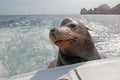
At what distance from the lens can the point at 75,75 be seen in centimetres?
162

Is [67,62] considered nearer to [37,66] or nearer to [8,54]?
[37,66]

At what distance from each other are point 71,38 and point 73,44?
159 mm

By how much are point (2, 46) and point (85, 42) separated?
513 cm

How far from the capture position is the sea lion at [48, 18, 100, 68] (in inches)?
128

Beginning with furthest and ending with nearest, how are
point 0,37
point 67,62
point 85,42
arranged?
point 0,37 → point 85,42 → point 67,62

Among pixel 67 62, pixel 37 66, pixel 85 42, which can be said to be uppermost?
pixel 85 42

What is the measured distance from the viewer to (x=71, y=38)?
3406 millimetres

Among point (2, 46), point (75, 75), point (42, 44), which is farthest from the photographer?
point (42, 44)

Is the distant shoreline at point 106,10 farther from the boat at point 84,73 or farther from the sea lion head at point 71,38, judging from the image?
the boat at point 84,73

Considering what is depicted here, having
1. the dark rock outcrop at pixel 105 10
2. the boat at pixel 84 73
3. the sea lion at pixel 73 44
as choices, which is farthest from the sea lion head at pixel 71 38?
the dark rock outcrop at pixel 105 10

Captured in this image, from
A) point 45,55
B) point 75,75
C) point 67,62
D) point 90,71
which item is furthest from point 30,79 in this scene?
point 45,55

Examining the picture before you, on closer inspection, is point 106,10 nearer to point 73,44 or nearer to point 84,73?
point 73,44

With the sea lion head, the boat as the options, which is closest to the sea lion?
the sea lion head

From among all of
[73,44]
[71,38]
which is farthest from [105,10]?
[71,38]
